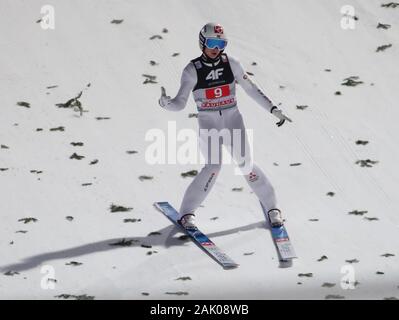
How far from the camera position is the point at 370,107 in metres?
15.3

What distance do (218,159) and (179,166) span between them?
7.99 feet

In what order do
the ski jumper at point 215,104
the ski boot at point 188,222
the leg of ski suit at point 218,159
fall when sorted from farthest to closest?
1. the ski boot at point 188,222
2. the leg of ski suit at point 218,159
3. the ski jumper at point 215,104

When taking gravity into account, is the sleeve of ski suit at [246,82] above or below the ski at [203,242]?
above

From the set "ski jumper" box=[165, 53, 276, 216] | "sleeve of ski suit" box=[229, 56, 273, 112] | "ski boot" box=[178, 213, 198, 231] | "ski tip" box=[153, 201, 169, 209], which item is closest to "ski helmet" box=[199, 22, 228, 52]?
"ski jumper" box=[165, 53, 276, 216]

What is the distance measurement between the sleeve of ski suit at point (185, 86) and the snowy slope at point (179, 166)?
1761 millimetres

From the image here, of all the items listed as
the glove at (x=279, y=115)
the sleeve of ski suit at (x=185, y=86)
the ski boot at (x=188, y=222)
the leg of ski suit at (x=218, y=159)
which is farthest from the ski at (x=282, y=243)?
the sleeve of ski suit at (x=185, y=86)

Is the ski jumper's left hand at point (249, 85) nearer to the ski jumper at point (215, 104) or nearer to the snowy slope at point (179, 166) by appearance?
the ski jumper at point (215, 104)

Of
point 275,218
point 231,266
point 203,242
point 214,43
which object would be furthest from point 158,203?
point 214,43

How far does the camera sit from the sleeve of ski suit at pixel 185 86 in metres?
10.7

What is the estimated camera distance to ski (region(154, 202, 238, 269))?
10359mm

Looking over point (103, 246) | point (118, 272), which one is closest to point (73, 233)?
point (103, 246)

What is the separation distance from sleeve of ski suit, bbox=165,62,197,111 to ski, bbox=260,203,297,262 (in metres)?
2.05

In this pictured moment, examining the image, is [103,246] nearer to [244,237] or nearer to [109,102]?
[244,237]

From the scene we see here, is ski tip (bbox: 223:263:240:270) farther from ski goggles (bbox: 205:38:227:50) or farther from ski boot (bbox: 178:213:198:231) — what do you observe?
ski goggles (bbox: 205:38:227:50)
